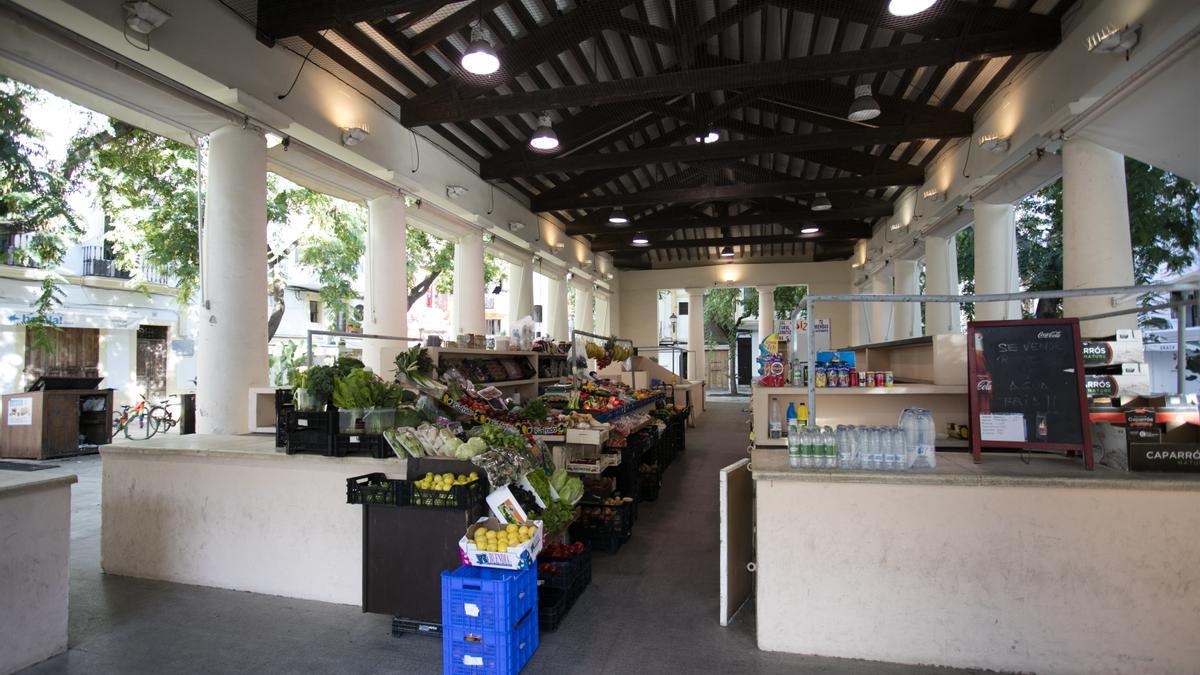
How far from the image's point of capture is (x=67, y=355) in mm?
13648

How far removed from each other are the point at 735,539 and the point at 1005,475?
1.43m

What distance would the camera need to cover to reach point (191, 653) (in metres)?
Answer: 3.03

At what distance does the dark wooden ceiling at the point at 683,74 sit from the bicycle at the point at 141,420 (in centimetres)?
799

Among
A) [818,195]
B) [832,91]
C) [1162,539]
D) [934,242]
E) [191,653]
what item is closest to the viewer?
[1162,539]

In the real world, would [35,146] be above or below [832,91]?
below

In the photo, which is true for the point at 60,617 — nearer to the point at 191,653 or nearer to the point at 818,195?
the point at 191,653

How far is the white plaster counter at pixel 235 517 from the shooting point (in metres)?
3.67

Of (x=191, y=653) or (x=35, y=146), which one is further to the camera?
(x=35, y=146)

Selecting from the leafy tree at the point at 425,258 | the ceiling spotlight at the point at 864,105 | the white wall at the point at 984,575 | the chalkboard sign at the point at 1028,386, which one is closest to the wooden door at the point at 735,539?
the white wall at the point at 984,575

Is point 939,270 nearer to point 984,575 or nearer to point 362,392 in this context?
point 984,575

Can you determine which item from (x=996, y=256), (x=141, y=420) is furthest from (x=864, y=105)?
(x=141, y=420)

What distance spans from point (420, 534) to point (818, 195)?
11218mm

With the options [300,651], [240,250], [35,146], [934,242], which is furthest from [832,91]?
[35,146]

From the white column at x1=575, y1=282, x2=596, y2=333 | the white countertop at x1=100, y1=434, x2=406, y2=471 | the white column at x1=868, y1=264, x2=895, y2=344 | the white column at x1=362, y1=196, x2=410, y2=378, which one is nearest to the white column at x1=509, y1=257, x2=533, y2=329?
the white column at x1=575, y1=282, x2=596, y2=333
